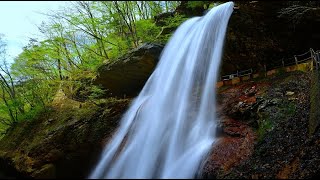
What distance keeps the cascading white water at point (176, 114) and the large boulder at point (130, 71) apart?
682mm

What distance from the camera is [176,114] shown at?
13.0 metres

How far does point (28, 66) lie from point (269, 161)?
14.8 meters

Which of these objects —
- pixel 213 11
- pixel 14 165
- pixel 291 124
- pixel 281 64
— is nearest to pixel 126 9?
pixel 213 11

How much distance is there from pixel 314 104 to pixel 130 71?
31.8 ft

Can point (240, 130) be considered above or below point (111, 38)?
below

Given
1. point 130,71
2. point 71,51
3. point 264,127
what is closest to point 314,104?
point 264,127

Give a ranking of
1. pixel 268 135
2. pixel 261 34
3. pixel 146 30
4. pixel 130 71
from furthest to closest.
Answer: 1. pixel 146 30
2. pixel 130 71
3. pixel 261 34
4. pixel 268 135

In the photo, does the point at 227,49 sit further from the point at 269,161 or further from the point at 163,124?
the point at 269,161

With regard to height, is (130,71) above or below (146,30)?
below

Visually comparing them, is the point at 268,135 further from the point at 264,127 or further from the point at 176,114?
the point at 176,114

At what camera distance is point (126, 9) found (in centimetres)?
2223

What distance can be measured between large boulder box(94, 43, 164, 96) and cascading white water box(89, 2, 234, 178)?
2.24 ft

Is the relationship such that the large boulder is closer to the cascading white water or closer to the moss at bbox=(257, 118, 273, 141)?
the cascading white water

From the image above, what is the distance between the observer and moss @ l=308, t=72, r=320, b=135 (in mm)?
9406
